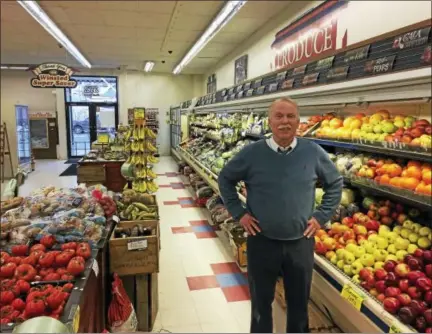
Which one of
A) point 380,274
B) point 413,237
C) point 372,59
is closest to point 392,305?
point 380,274

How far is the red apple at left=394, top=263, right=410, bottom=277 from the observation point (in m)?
2.03

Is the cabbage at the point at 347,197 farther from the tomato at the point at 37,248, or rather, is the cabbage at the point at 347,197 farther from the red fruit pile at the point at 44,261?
the tomato at the point at 37,248

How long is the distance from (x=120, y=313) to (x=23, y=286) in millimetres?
821

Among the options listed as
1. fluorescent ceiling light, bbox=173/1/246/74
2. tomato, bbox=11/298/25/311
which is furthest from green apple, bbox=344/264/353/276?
fluorescent ceiling light, bbox=173/1/246/74

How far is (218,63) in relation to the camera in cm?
1162

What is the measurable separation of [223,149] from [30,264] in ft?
15.5

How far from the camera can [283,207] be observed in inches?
82.3

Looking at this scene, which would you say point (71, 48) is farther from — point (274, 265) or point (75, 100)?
point (274, 265)

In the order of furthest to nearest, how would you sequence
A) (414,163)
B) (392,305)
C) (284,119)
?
(414,163), (284,119), (392,305)

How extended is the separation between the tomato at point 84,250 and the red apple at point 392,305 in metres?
1.77

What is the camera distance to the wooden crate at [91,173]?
276 inches

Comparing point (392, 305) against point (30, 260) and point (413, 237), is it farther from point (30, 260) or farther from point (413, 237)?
point (30, 260)

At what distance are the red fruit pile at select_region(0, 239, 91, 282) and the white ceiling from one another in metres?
2.52

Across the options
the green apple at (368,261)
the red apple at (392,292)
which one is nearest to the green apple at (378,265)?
the green apple at (368,261)
